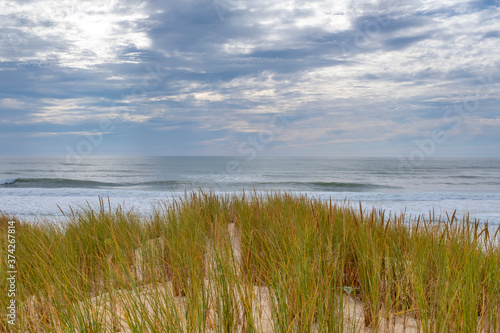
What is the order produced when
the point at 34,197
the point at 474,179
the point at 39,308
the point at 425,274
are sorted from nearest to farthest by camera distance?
the point at 39,308, the point at 425,274, the point at 34,197, the point at 474,179

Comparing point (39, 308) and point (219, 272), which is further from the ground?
point (219, 272)

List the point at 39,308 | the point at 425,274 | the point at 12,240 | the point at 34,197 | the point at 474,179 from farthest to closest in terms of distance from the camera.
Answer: the point at 474,179, the point at 34,197, the point at 12,240, the point at 425,274, the point at 39,308

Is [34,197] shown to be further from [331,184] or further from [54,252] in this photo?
[331,184]

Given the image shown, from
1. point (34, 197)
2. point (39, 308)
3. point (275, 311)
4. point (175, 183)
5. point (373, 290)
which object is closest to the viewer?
point (275, 311)

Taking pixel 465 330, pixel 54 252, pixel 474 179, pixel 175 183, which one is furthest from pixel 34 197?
pixel 474 179

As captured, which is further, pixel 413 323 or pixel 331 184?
pixel 331 184

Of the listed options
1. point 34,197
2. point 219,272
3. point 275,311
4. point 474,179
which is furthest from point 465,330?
point 474,179

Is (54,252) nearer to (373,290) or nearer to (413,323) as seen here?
(373,290)

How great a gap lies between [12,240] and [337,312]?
368cm

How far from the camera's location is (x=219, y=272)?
2223mm

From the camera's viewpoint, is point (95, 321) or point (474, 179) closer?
point (95, 321)

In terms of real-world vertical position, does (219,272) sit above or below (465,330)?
above

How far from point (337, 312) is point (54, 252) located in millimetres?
2564

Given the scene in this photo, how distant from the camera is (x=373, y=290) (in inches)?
86.4
